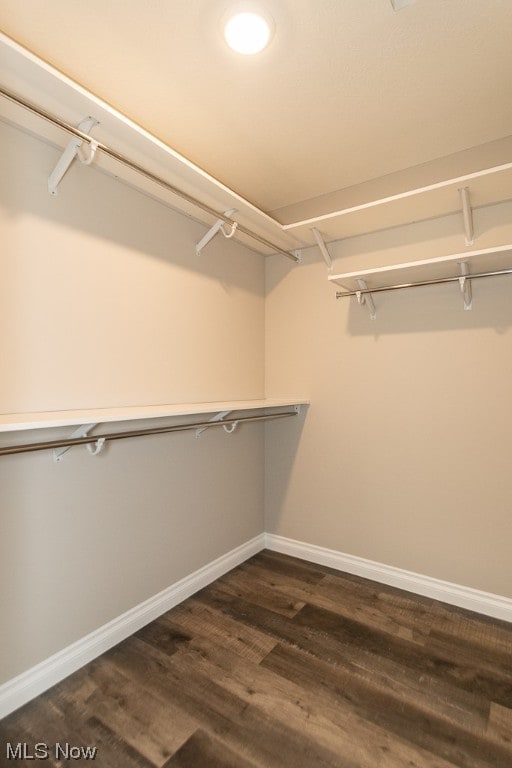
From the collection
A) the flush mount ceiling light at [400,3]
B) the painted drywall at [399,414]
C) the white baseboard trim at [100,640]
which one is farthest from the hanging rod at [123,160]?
the white baseboard trim at [100,640]

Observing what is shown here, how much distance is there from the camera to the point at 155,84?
1.60m

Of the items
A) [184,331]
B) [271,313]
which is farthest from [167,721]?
[271,313]

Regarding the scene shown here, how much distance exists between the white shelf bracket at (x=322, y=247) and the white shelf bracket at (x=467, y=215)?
78cm

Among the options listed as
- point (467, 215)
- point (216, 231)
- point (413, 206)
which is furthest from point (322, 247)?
point (467, 215)

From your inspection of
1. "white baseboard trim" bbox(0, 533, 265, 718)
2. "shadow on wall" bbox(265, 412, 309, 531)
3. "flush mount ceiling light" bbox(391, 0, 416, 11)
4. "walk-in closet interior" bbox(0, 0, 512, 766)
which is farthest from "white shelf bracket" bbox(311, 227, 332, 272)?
"white baseboard trim" bbox(0, 533, 265, 718)

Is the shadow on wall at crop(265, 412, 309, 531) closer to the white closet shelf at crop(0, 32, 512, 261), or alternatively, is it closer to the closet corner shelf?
the closet corner shelf

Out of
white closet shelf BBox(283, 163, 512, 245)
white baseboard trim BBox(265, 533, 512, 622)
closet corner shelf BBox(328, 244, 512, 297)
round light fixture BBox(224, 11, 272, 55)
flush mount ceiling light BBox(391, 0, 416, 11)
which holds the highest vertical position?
flush mount ceiling light BBox(391, 0, 416, 11)

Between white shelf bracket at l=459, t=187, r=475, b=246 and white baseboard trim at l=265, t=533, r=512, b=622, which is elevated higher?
white shelf bracket at l=459, t=187, r=475, b=246

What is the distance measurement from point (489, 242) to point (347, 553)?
204 centimetres

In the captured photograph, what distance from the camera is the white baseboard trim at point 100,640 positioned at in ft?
4.92

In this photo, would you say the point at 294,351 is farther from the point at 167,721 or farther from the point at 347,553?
the point at 167,721

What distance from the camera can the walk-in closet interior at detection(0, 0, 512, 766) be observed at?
1.45 meters

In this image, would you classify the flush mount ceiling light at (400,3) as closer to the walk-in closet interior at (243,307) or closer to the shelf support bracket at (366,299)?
the walk-in closet interior at (243,307)

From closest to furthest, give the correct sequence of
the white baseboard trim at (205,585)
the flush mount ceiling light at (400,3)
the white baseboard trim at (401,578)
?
the flush mount ceiling light at (400,3), the white baseboard trim at (205,585), the white baseboard trim at (401,578)
